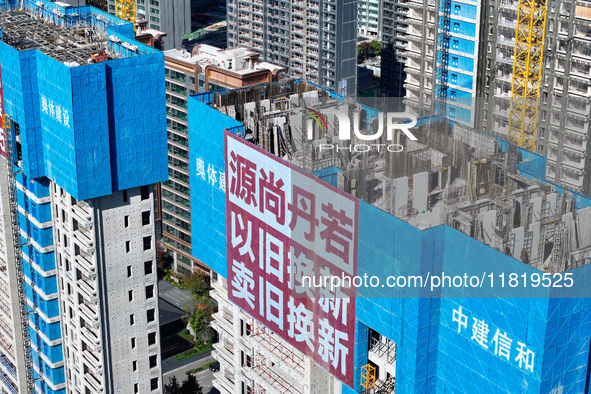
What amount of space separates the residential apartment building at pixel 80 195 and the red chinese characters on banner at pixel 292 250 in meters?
17.5

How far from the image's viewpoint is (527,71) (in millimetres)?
137875

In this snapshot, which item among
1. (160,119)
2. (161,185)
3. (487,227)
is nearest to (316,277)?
(487,227)

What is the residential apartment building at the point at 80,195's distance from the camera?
88500 mm

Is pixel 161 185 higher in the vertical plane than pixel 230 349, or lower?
lower

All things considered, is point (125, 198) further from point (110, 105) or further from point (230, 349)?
point (230, 349)

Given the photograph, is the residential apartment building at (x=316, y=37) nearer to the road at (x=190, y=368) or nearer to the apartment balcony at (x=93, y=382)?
the road at (x=190, y=368)

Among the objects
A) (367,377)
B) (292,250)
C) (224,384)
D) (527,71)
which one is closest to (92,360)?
(224,384)

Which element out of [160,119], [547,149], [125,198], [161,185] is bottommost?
[161,185]

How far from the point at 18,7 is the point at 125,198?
26574 mm

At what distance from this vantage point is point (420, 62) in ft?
514

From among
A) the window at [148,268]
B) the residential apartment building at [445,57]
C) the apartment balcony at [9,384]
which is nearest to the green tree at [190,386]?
the apartment balcony at [9,384]

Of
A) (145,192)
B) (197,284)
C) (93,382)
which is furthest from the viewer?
(197,284)

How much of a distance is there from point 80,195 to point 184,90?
59362 mm

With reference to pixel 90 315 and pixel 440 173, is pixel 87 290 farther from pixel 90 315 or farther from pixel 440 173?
pixel 440 173
